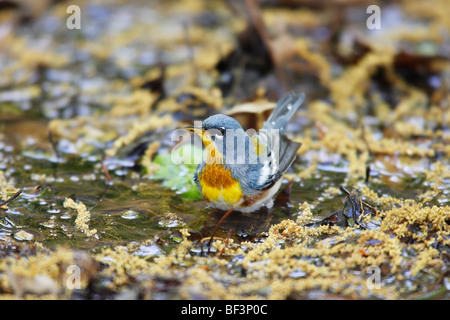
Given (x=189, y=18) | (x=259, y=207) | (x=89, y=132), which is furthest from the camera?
(x=189, y=18)

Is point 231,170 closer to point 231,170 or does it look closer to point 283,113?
point 231,170

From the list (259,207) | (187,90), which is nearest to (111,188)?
(259,207)

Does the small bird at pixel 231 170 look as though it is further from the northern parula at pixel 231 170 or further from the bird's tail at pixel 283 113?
the bird's tail at pixel 283 113

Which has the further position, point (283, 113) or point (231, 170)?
point (283, 113)

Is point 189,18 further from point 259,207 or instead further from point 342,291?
point 342,291

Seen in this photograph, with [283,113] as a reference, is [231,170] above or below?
below

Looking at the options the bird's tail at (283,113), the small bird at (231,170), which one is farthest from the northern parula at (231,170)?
the bird's tail at (283,113)

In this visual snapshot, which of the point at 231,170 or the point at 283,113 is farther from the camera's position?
the point at 283,113

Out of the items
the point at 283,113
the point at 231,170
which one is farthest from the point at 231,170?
the point at 283,113
